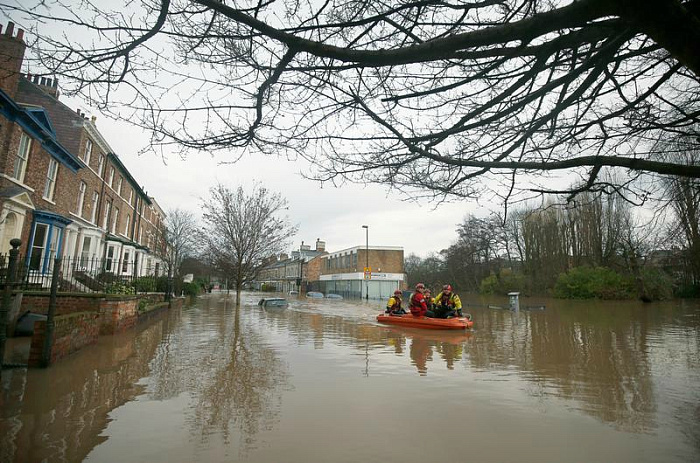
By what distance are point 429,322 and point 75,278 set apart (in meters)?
11.2

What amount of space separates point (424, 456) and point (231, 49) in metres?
4.06

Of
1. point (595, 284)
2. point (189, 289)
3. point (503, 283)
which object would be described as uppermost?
point (503, 283)

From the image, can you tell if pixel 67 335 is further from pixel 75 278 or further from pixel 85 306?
pixel 75 278

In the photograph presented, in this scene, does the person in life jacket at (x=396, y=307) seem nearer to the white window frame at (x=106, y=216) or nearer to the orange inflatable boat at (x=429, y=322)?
the orange inflatable boat at (x=429, y=322)

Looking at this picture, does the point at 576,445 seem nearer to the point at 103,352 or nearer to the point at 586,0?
the point at 586,0

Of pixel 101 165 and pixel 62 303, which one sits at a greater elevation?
pixel 101 165

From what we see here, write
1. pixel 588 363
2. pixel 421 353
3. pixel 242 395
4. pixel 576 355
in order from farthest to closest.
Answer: pixel 421 353, pixel 576 355, pixel 588 363, pixel 242 395

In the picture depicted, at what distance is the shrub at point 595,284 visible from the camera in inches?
1220

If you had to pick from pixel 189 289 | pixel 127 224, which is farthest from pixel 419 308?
pixel 127 224

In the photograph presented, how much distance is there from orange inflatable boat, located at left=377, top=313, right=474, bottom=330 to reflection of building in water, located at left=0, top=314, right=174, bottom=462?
862cm

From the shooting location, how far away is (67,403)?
4.65 meters

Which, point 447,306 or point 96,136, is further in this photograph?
point 96,136

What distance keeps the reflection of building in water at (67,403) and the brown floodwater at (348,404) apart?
2 centimetres

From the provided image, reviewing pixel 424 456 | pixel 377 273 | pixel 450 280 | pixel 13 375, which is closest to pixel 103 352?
pixel 13 375
